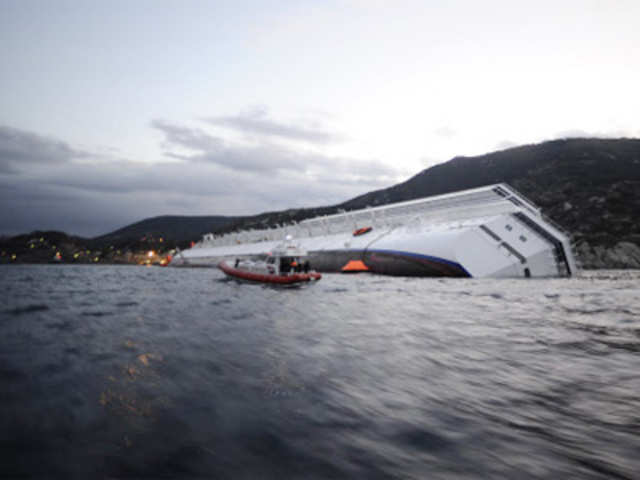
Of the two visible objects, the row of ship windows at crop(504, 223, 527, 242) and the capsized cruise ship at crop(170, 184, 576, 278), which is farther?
the row of ship windows at crop(504, 223, 527, 242)

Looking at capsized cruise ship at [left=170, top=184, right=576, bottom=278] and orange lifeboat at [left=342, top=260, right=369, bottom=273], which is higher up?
capsized cruise ship at [left=170, top=184, right=576, bottom=278]

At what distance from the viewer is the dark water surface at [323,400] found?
3.90 m

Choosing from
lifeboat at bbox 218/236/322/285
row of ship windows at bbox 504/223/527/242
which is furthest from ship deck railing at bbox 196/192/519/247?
lifeboat at bbox 218/236/322/285

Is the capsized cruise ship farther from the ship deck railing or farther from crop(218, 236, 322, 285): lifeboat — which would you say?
crop(218, 236, 322, 285): lifeboat

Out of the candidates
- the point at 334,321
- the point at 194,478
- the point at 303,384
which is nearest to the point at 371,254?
the point at 334,321

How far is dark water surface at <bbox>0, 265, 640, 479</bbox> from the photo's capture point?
3.90m

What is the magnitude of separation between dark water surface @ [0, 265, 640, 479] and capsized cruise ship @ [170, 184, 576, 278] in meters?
25.2

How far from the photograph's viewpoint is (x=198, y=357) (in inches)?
341

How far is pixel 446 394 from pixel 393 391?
0.87 m

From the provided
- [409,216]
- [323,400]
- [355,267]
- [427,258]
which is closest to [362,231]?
[409,216]

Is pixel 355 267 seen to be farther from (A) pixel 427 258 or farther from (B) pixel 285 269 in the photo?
(B) pixel 285 269

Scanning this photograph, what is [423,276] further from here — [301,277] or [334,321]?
[334,321]

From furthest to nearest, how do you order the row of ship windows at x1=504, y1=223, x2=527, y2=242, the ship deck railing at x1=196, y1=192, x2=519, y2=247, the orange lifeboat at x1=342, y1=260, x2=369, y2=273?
the orange lifeboat at x1=342, y1=260, x2=369, y2=273 < the ship deck railing at x1=196, y1=192, x2=519, y2=247 < the row of ship windows at x1=504, y1=223, x2=527, y2=242

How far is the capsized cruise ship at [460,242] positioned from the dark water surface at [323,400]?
25182mm
